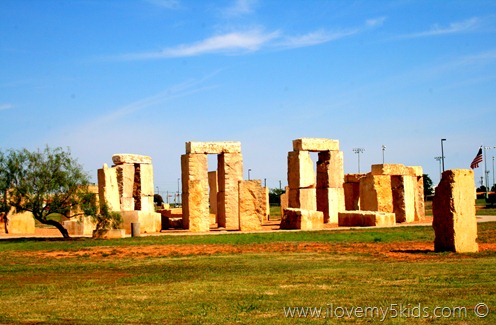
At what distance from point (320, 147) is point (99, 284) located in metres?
22.4

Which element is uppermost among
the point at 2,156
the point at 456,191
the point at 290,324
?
the point at 2,156

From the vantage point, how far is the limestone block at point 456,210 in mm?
18422

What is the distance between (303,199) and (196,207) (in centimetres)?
601

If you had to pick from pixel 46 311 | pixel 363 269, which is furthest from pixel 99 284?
pixel 363 269

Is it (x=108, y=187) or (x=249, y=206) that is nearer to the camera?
(x=108, y=187)

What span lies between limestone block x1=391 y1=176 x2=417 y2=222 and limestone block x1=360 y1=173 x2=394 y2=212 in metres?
0.41

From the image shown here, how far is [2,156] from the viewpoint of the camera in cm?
2636

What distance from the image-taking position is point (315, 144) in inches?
1401

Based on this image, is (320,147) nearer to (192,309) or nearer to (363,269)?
(363,269)

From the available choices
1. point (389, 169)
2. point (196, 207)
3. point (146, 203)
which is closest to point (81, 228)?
point (196, 207)

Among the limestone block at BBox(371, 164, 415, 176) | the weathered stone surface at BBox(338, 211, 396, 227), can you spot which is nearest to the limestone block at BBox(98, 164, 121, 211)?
the weathered stone surface at BBox(338, 211, 396, 227)

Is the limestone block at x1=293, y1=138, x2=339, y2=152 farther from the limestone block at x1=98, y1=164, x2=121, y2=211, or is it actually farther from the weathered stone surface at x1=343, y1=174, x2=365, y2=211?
the limestone block at x1=98, y1=164, x2=121, y2=211

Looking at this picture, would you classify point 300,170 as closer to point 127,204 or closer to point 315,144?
point 315,144

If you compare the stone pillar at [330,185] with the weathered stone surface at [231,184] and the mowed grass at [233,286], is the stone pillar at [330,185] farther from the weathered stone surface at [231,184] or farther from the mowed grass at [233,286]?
the mowed grass at [233,286]
